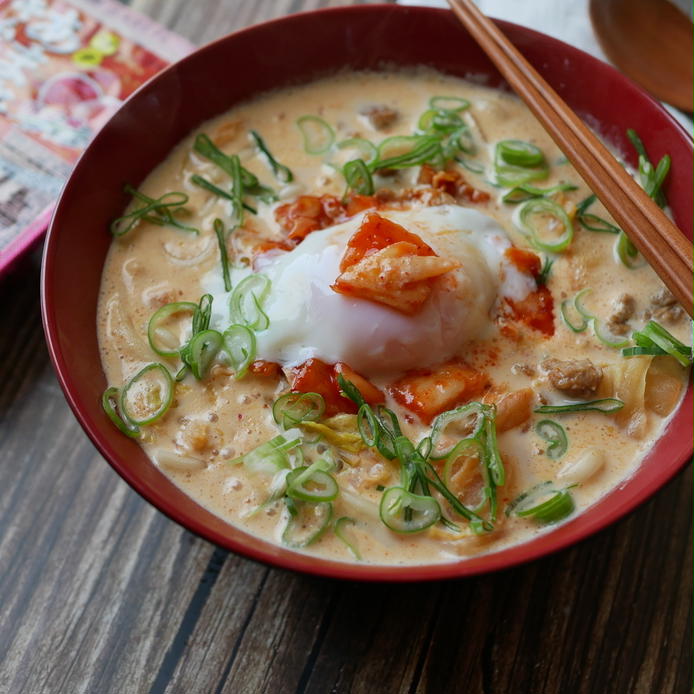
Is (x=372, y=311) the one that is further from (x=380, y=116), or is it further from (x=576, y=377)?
(x=380, y=116)

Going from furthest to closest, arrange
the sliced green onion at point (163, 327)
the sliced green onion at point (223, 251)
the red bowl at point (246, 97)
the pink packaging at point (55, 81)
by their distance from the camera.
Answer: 1. the pink packaging at point (55, 81)
2. the sliced green onion at point (223, 251)
3. the sliced green onion at point (163, 327)
4. the red bowl at point (246, 97)

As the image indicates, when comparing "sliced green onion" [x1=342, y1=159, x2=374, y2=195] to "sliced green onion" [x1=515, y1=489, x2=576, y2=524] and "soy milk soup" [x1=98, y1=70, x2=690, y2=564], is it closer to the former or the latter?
"soy milk soup" [x1=98, y1=70, x2=690, y2=564]

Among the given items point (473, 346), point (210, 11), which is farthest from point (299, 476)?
point (210, 11)

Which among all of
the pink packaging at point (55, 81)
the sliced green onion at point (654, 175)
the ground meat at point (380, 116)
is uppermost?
the sliced green onion at point (654, 175)

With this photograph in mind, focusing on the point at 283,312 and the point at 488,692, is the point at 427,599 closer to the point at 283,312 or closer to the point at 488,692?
the point at 488,692

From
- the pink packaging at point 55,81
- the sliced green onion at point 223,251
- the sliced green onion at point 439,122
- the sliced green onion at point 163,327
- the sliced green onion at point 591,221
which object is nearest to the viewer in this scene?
the sliced green onion at point 163,327

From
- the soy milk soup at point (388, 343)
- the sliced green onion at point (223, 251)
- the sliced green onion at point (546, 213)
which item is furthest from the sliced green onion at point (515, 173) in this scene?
the sliced green onion at point (223, 251)

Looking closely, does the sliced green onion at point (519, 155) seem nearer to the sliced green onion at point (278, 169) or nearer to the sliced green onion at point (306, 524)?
the sliced green onion at point (278, 169)
